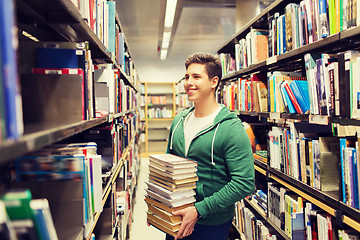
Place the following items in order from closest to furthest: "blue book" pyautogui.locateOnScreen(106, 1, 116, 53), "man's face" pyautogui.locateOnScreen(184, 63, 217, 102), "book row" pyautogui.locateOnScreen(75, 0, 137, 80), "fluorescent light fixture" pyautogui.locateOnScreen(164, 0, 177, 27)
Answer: "book row" pyautogui.locateOnScreen(75, 0, 137, 80) < "man's face" pyautogui.locateOnScreen(184, 63, 217, 102) < "blue book" pyautogui.locateOnScreen(106, 1, 116, 53) < "fluorescent light fixture" pyautogui.locateOnScreen(164, 0, 177, 27)

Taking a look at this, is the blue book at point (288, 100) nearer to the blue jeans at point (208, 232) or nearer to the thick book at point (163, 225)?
the blue jeans at point (208, 232)

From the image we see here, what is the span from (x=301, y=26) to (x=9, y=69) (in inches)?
65.1

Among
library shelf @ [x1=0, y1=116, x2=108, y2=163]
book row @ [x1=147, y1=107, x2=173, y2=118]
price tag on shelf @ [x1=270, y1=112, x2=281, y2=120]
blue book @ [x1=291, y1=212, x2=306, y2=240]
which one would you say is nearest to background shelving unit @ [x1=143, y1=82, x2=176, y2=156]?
book row @ [x1=147, y1=107, x2=173, y2=118]

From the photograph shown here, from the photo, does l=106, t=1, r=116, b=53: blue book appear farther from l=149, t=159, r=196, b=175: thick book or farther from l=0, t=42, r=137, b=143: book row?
l=149, t=159, r=196, b=175: thick book

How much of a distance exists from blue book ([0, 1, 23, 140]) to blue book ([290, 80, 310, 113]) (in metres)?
1.54

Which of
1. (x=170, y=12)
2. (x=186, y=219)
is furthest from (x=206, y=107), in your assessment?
(x=170, y=12)

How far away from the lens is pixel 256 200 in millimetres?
2494

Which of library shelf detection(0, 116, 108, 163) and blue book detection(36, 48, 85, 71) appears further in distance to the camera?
blue book detection(36, 48, 85, 71)

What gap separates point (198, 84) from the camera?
1646 millimetres

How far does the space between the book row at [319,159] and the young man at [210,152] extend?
1.29 feet

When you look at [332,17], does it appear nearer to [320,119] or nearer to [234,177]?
[320,119]

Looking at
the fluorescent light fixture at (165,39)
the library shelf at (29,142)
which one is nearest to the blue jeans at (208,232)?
the library shelf at (29,142)

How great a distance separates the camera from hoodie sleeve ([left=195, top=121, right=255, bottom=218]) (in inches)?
54.7

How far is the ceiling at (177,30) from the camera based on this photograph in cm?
445
